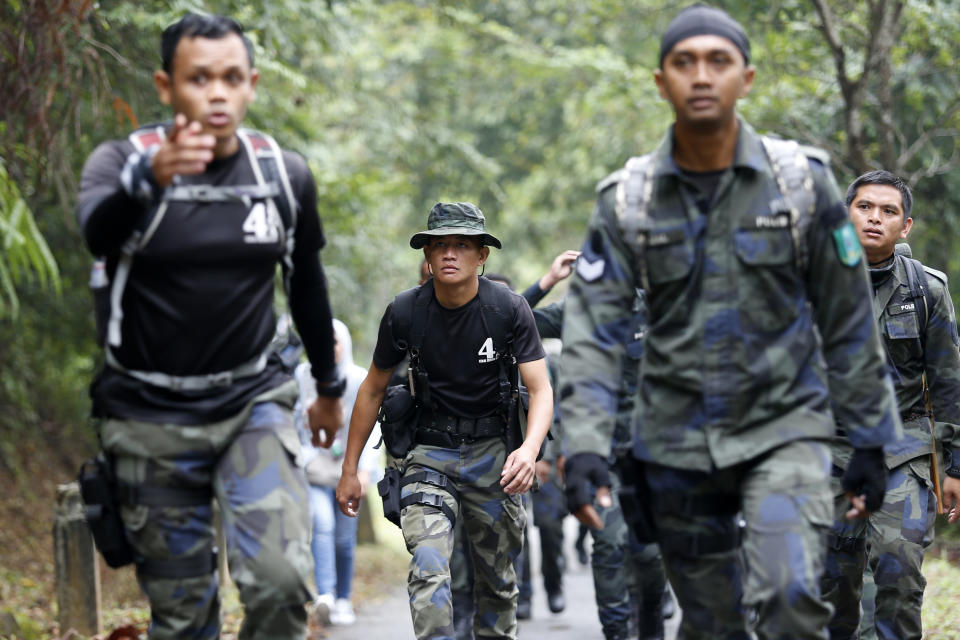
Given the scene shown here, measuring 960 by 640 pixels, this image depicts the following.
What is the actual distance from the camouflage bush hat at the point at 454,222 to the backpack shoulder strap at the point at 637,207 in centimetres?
236

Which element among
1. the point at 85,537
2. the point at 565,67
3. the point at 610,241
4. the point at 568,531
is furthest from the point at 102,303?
the point at 568,531

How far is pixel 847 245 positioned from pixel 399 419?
3.09 metres

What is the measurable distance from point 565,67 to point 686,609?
16067mm

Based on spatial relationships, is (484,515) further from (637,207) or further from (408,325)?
(637,207)

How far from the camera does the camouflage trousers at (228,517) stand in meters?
4.11

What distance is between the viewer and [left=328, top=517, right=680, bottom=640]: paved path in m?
9.99

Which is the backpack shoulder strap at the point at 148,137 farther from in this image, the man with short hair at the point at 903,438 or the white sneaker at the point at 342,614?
the white sneaker at the point at 342,614

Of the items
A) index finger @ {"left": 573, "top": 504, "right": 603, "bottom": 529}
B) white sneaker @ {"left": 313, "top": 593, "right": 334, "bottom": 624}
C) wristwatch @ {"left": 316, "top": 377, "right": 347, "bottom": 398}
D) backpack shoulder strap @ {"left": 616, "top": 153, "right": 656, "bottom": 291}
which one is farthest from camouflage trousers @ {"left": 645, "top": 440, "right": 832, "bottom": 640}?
white sneaker @ {"left": 313, "top": 593, "right": 334, "bottom": 624}

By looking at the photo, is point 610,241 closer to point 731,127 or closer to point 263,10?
point 731,127

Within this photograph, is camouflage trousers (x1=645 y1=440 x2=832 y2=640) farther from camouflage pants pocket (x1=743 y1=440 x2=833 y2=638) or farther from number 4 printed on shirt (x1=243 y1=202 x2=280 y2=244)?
number 4 printed on shirt (x1=243 y1=202 x2=280 y2=244)

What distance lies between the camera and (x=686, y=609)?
172 inches

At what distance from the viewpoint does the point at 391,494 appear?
6617 mm

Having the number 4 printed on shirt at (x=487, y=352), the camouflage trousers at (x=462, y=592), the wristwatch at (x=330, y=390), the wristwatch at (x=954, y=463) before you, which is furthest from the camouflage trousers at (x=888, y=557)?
the camouflage trousers at (x=462, y=592)

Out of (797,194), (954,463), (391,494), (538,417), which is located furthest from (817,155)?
(391,494)
